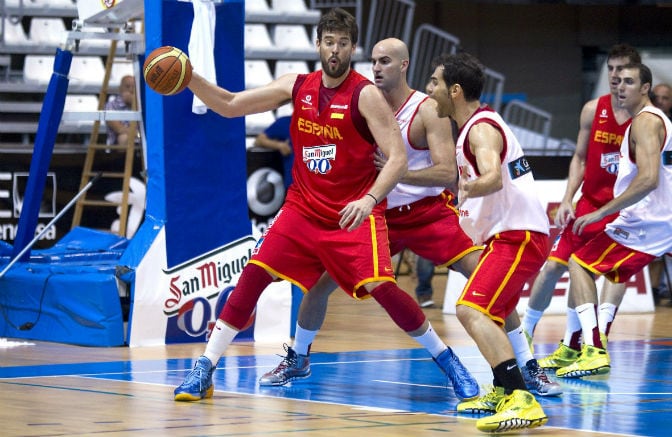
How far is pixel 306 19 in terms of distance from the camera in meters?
19.2

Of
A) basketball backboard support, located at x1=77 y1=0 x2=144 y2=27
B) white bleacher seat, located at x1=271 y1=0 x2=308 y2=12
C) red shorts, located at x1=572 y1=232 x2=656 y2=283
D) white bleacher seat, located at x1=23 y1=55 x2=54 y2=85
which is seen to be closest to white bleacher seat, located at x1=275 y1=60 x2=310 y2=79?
white bleacher seat, located at x1=271 y1=0 x2=308 y2=12

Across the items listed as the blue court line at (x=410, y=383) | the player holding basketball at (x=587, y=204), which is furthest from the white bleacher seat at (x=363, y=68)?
the player holding basketball at (x=587, y=204)

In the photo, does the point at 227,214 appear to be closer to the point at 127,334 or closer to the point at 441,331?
the point at 127,334

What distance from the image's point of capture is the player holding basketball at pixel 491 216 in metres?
6.54

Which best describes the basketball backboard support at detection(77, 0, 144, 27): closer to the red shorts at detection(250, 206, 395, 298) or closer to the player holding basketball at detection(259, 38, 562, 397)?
the player holding basketball at detection(259, 38, 562, 397)

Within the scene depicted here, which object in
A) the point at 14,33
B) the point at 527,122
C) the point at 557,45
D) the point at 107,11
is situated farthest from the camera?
the point at 557,45

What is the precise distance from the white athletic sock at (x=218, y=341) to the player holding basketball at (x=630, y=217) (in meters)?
2.50

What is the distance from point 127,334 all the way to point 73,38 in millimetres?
2524

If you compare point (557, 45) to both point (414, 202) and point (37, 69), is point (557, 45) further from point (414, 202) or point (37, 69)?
point (414, 202)

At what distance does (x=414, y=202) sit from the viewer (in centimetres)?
830

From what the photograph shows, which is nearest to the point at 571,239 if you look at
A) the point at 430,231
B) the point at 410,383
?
the point at 430,231

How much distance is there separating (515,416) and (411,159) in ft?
8.26

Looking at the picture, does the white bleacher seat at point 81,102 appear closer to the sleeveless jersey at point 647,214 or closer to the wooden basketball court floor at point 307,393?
the wooden basketball court floor at point 307,393

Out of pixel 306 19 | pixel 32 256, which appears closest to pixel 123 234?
pixel 32 256
